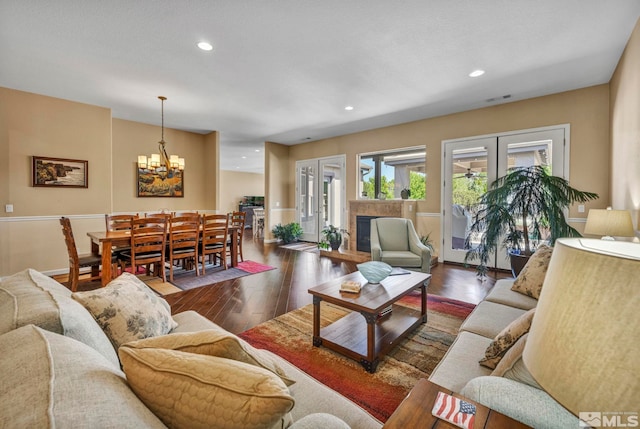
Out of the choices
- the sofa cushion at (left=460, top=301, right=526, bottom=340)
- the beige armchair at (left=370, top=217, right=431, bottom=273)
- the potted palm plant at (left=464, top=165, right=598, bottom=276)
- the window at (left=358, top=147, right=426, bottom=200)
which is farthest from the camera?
the window at (left=358, top=147, right=426, bottom=200)

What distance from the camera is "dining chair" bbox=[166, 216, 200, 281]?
4035mm

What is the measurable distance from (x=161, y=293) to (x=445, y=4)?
14.5ft

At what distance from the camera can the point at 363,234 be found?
6230 mm

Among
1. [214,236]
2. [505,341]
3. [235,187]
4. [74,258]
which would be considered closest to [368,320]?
[505,341]

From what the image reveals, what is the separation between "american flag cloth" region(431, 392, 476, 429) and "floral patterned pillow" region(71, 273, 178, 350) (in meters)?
1.33

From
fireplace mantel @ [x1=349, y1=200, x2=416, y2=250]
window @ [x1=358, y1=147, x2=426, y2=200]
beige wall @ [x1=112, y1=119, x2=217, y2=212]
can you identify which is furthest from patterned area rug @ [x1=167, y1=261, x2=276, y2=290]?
window @ [x1=358, y1=147, x2=426, y2=200]

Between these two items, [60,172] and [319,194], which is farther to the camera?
[319,194]

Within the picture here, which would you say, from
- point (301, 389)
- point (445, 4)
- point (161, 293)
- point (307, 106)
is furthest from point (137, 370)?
point (307, 106)

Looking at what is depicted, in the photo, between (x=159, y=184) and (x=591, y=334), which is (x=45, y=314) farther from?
(x=159, y=184)

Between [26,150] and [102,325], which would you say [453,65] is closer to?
[102,325]

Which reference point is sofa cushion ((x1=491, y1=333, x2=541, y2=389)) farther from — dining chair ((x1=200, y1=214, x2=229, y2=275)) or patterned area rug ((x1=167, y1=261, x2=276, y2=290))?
dining chair ((x1=200, y1=214, x2=229, y2=275))

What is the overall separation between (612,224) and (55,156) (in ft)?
24.9
